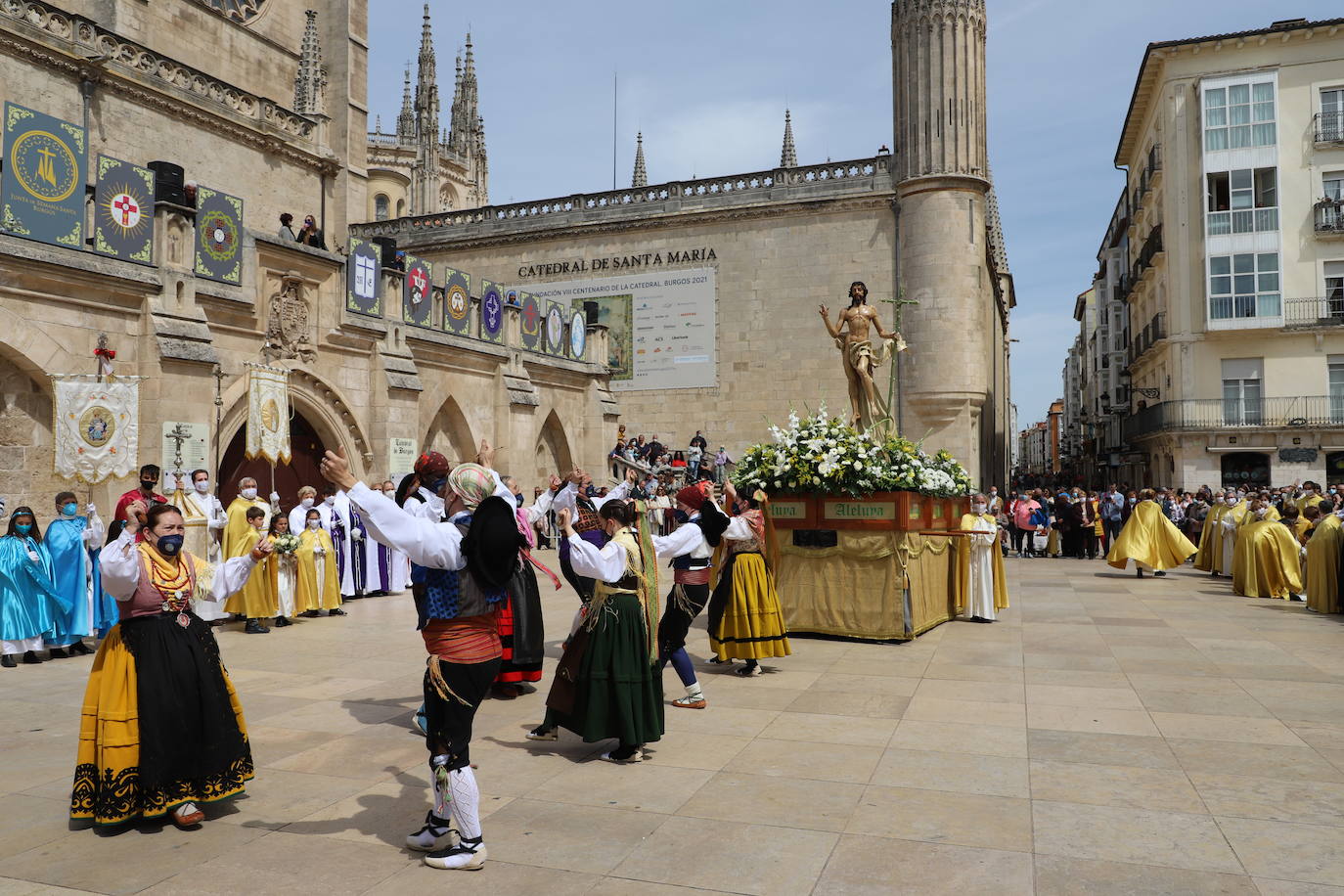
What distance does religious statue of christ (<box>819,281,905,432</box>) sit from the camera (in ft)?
40.8

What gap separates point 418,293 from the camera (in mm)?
18422

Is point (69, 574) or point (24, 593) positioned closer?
point (24, 593)

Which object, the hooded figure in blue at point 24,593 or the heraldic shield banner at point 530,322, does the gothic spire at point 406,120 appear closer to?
the heraldic shield banner at point 530,322

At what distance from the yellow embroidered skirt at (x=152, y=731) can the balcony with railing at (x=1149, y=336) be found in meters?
32.6

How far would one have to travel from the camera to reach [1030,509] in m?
23.2

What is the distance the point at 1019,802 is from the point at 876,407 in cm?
840

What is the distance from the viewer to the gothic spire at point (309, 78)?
965 inches

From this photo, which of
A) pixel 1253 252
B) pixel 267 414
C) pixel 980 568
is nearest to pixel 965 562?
pixel 980 568

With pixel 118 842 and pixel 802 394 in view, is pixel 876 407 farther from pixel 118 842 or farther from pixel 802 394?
pixel 802 394

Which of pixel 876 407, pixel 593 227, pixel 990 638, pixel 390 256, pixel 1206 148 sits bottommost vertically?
pixel 990 638

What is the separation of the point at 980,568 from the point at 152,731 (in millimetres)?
9754

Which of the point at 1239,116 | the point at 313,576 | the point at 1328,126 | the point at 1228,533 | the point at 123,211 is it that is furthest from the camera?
the point at 1239,116

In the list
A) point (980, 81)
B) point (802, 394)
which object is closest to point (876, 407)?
point (802, 394)

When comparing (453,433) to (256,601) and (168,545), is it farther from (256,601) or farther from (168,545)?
(168,545)
